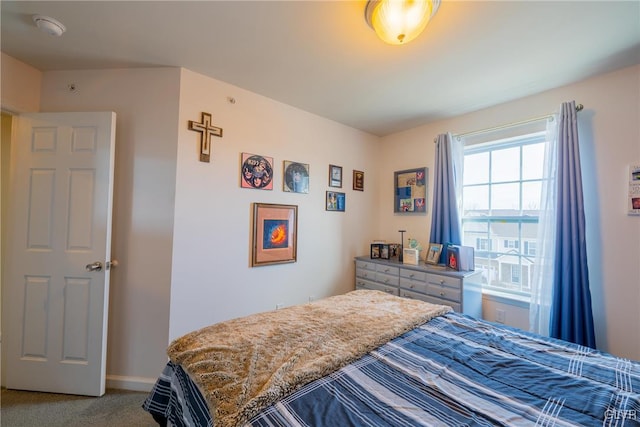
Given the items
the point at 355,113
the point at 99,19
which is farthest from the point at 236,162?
the point at 355,113

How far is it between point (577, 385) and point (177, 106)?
2.85 metres

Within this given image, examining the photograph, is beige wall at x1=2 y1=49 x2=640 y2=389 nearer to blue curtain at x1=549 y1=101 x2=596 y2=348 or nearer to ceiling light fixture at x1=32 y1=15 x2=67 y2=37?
blue curtain at x1=549 y1=101 x2=596 y2=348

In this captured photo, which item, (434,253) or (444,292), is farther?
(434,253)

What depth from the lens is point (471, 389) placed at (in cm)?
93

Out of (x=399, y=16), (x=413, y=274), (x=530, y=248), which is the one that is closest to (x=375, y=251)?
(x=413, y=274)

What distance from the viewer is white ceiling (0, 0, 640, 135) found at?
146 centimetres

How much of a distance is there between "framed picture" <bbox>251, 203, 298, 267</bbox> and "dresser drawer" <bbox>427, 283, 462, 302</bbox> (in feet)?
4.72

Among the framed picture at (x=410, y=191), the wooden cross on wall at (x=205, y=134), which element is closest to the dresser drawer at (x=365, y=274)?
the framed picture at (x=410, y=191)

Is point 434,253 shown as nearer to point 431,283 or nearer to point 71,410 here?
point 431,283

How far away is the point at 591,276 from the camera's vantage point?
78.8 inches

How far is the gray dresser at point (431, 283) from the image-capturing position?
90.4 inches

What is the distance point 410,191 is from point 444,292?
1.37 m

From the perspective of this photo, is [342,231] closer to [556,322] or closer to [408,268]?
[408,268]

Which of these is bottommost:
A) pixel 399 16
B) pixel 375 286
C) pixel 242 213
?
pixel 375 286
